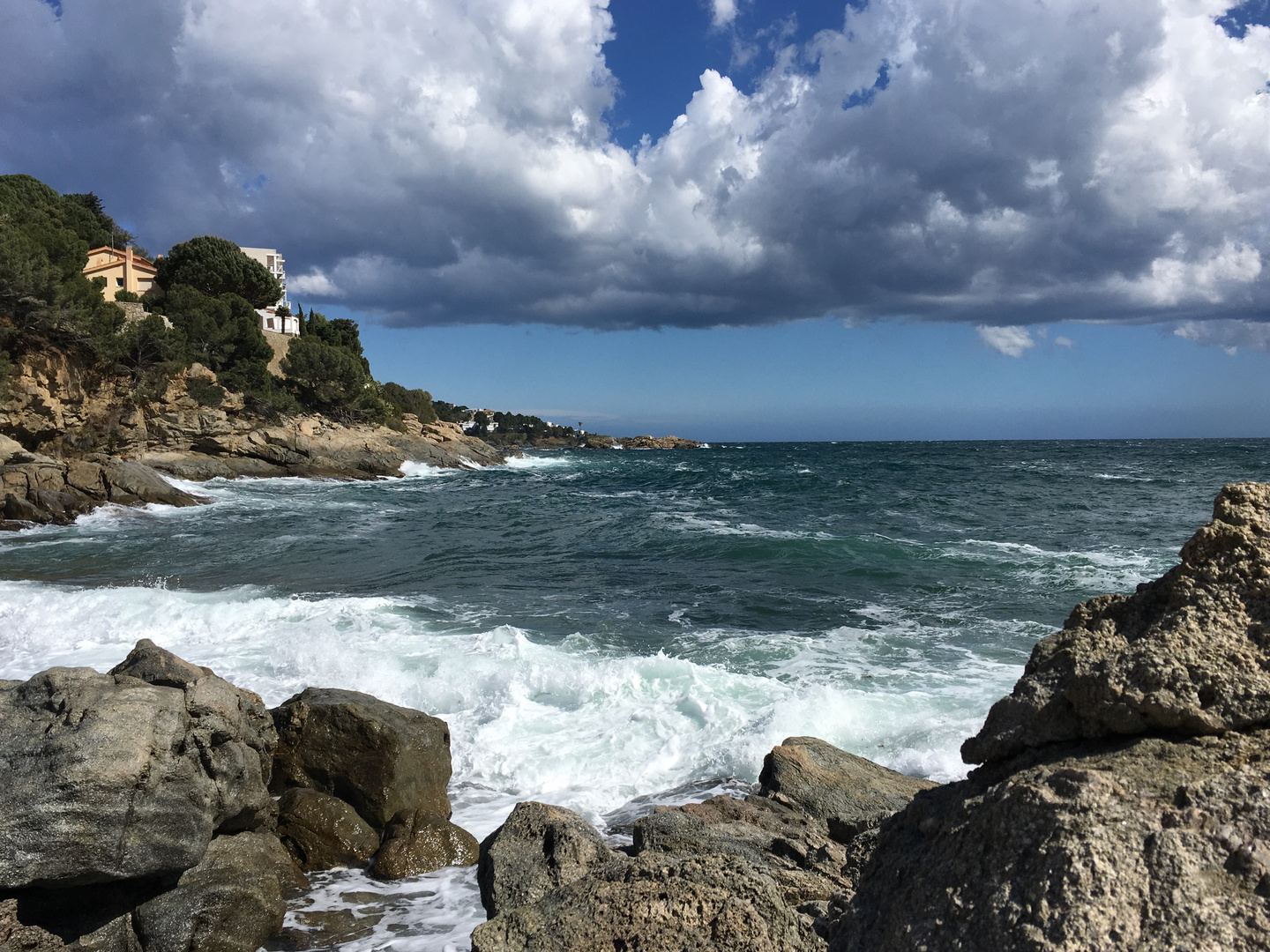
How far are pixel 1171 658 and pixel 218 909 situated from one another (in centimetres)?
509

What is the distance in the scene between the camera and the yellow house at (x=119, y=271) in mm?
50841

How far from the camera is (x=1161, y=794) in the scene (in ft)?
7.18

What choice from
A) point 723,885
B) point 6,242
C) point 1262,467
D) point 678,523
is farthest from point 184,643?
point 1262,467

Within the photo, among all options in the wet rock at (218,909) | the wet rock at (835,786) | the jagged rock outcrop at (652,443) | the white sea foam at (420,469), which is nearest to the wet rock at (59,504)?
the wet rock at (218,909)

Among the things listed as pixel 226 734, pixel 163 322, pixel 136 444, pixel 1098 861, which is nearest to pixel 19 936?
pixel 226 734

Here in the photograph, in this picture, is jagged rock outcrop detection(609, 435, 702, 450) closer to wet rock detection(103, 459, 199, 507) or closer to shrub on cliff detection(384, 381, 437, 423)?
shrub on cliff detection(384, 381, 437, 423)

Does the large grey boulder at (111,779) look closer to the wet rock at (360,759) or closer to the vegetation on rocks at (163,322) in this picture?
the wet rock at (360,759)

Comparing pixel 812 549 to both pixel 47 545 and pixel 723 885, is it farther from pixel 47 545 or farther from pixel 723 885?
pixel 47 545

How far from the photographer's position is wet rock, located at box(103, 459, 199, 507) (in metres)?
26.4

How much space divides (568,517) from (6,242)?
2621 cm

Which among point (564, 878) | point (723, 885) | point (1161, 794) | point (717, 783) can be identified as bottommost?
point (717, 783)

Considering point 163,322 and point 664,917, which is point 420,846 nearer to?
point 664,917

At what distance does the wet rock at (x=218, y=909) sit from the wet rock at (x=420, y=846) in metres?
0.75

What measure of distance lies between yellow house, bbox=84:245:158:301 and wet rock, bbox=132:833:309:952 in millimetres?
56252
